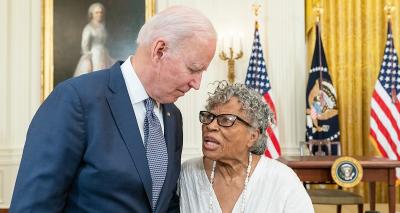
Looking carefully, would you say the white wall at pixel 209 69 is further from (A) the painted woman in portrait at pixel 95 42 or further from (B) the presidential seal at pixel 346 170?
(B) the presidential seal at pixel 346 170

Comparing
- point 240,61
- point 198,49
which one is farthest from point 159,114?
point 240,61

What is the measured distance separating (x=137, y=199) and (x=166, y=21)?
2.23ft

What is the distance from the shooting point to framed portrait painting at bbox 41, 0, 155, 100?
24.3 feet

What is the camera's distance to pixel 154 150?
6.29 feet

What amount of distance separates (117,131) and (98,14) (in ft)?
20.0

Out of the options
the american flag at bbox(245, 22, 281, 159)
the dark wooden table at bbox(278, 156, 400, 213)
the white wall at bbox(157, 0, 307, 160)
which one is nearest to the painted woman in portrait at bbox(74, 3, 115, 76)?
the white wall at bbox(157, 0, 307, 160)

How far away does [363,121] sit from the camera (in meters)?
7.70

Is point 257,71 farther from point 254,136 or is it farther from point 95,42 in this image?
point 254,136

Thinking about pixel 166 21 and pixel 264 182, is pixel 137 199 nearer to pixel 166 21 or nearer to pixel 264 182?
pixel 166 21

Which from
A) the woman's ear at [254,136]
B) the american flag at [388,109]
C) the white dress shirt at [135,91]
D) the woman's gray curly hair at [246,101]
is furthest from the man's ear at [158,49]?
the american flag at [388,109]

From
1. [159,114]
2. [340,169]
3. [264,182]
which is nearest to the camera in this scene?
[159,114]

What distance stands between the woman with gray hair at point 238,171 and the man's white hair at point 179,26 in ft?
2.26

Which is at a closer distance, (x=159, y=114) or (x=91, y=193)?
(x=91, y=193)

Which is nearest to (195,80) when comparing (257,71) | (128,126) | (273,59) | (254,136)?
(128,126)
